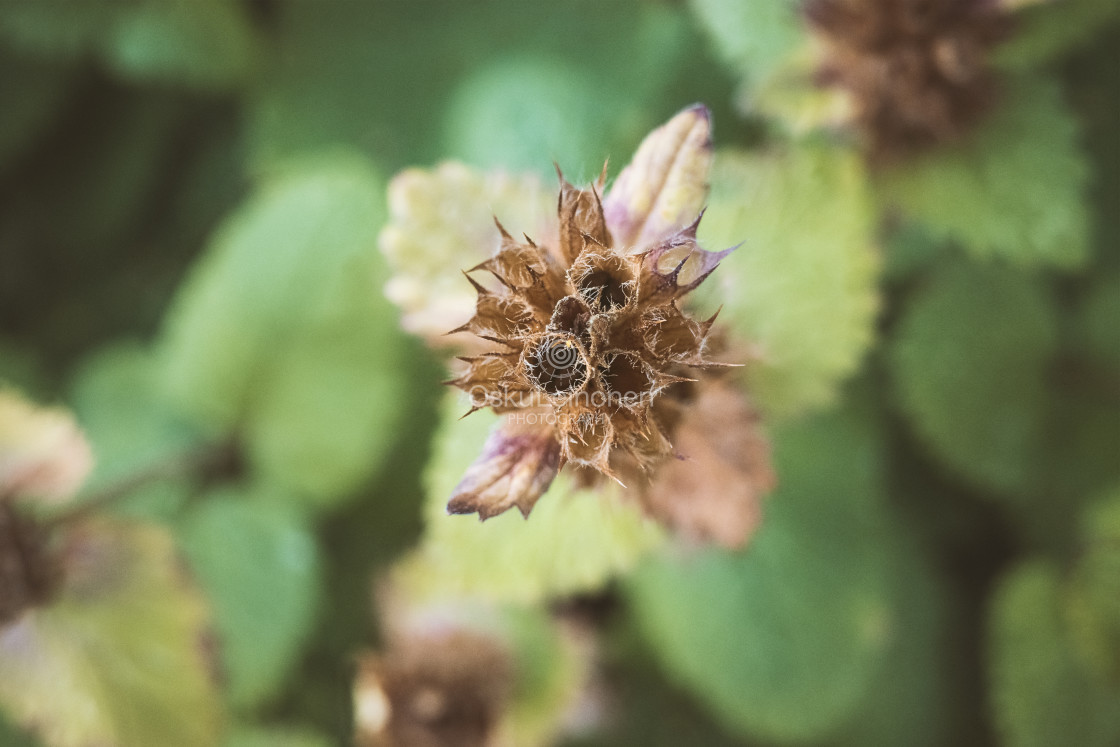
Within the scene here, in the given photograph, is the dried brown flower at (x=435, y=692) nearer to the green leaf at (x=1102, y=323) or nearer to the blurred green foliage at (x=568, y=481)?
the blurred green foliage at (x=568, y=481)

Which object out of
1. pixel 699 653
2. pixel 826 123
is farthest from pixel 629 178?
pixel 699 653

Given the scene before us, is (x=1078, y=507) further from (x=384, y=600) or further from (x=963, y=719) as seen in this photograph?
(x=384, y=600)

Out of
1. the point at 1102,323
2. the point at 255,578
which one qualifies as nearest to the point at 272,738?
the point at 255,578

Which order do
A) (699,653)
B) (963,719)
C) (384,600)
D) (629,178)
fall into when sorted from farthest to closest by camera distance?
(963,719) → (384,600) → (699,653) → (629,178)

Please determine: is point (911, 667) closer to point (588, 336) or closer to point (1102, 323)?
point (1102, 323)

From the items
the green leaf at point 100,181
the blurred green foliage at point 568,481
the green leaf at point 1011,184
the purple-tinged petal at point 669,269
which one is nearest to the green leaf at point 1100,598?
the blurred green foliage at point 568,481

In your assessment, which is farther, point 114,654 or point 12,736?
point 12,736

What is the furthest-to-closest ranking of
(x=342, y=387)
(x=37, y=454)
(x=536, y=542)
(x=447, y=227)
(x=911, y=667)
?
(x=911, y=667)
(x=342, y=387)
(x=37, y=454)
(x=536, y=542)
(x=447, y=227)
